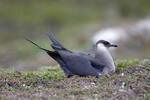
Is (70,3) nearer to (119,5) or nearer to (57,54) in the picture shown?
(119,5)

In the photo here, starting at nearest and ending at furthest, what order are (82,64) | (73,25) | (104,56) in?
(82,64) < (104,56) < (73,25)

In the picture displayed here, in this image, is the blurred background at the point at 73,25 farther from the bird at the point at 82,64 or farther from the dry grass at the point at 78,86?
the dry grass at the point at 78,86

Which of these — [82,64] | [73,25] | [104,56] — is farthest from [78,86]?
[73,25]

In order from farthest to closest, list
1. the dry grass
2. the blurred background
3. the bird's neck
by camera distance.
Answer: the blurred background < the bird's neck < the dry grass

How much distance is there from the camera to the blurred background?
25.6m

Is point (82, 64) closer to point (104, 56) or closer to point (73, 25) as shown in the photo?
point (104, 56)

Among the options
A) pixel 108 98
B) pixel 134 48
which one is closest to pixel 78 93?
pixel 108 98

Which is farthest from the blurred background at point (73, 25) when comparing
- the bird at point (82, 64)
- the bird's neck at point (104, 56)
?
the bird at point (82, 64)

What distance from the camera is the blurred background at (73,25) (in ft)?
83.9

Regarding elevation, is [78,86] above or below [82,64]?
below

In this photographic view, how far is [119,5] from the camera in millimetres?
42469

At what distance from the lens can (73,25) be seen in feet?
119

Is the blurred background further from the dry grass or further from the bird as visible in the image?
the dry grass

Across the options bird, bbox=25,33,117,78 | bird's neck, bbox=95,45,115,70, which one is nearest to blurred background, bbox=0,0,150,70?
bird's neck, bbox=95,45,115,70
